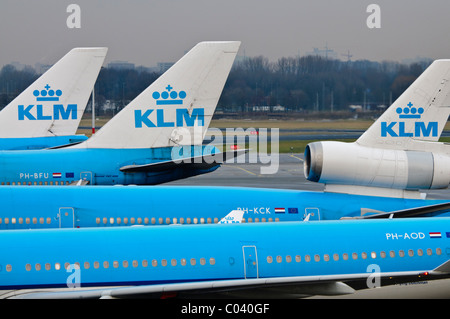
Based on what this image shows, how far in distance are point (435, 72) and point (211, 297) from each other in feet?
43.1

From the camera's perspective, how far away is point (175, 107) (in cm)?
2838

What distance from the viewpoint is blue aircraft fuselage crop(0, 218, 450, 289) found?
46.0 feet

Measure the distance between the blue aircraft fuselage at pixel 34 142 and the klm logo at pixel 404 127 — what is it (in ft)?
61.6

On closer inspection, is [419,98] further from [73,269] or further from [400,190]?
[73,269]

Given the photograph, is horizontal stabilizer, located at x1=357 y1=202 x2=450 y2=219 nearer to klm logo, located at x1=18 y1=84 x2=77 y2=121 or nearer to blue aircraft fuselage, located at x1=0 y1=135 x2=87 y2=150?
blue aircraft fuselage, located at x1=0 y1=135 x2=87 y2=150

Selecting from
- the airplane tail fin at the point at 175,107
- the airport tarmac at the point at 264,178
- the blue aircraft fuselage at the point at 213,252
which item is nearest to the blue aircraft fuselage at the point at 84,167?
the airplane tail fin at the point at 175,107

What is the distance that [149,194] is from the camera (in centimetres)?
2067

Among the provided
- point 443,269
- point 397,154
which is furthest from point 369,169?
point 443,269

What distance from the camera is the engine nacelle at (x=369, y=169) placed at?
68.7 ft

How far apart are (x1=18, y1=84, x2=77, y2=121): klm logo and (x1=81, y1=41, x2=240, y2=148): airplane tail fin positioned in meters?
8.52

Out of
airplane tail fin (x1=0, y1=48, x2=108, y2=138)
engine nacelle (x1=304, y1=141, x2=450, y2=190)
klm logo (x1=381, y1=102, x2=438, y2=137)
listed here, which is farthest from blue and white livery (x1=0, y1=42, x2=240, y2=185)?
airplane tail fin (x1=0, y1=48, x2=108, y2=138)

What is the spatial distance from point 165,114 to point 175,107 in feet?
1.55

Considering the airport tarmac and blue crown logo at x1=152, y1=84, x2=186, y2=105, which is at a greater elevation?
blue crown logo at x1=152, y1=84, x2=186, y2=105
